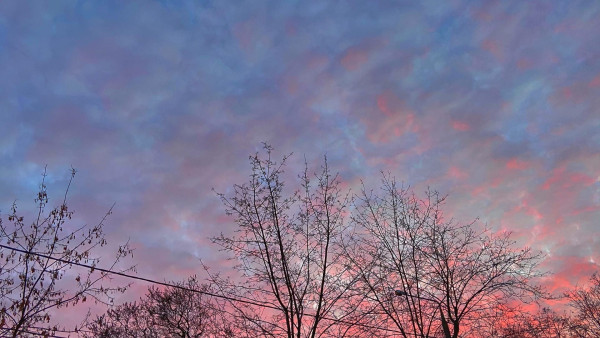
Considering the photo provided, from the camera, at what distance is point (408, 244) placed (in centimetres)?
1995

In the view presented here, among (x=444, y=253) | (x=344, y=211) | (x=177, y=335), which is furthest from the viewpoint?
(x=177, y=335)

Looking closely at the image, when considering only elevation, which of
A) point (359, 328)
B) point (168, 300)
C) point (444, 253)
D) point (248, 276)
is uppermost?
point (168, 300)

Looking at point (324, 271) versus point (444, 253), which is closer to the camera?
point (324, 271)

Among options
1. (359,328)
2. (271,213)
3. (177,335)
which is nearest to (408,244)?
(359,328)

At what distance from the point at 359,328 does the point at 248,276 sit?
16.9 ft

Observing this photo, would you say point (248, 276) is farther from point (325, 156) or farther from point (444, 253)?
point (444, 253)

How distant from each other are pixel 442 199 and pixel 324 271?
25.4 ft

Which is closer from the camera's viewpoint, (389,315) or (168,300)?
(389,315)

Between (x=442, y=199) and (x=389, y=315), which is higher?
(x=442, y=199)

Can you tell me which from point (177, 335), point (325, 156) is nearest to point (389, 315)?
point (325, 156)

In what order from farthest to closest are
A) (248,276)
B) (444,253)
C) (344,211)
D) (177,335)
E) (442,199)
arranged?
(177,335) → (442,199) → (444,253) → (344,211) → (248,276)

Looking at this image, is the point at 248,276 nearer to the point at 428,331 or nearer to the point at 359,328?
the point at 359,328

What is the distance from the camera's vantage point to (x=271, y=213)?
56.6 ft

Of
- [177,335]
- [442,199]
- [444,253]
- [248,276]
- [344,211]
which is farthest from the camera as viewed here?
[177,335]
